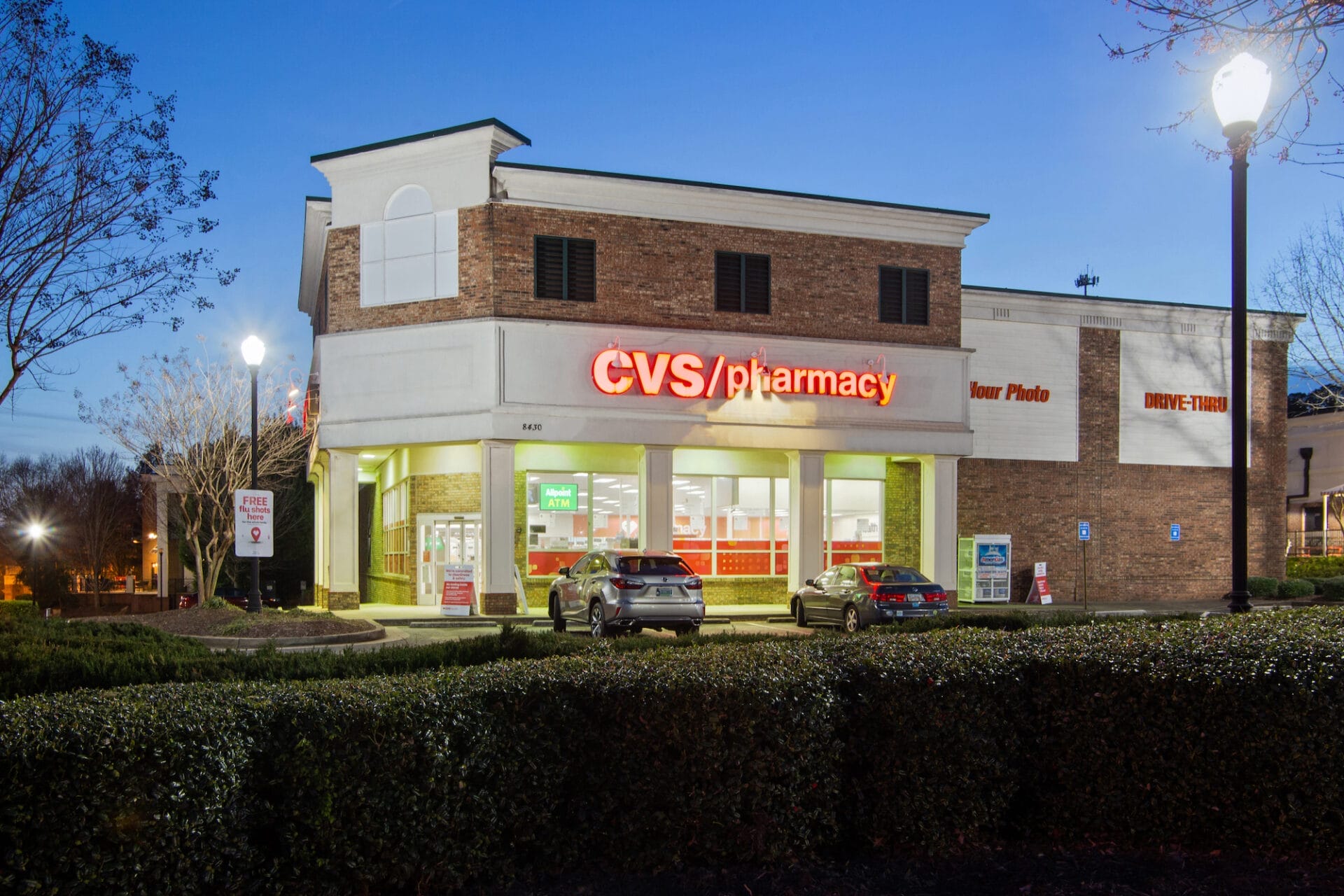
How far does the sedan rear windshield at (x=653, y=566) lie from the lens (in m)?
20.2

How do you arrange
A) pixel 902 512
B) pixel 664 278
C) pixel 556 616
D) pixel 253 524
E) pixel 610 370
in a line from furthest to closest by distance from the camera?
pixel 902 512, pixel 664 278, pixel 610 370, pixel 556 616, pixel 253 524

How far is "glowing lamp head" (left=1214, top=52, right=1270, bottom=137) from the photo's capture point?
8.28 metres

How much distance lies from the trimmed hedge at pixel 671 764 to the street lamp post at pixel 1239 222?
2.49 meters

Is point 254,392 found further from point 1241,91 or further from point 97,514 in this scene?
point 97,514

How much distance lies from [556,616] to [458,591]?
359 cm

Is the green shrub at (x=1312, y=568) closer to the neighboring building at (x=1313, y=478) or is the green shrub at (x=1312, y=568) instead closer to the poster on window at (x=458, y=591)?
the neighboring building at (x=1313, y=478)

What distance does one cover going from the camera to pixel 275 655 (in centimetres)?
801

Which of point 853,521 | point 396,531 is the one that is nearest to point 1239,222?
point 853,521

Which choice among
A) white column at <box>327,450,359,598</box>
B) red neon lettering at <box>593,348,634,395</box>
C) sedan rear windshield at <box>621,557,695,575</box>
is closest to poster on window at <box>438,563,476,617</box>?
white column at <box>327,450,359,598</box>

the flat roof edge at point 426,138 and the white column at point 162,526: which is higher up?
the flat roof edge at point 426,138

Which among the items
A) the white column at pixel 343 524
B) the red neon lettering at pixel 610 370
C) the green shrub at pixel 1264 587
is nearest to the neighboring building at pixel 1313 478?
the green shrub at pixel 1264 587

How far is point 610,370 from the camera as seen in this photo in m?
26.5

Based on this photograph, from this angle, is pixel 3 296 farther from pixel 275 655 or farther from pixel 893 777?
pixel 893 777

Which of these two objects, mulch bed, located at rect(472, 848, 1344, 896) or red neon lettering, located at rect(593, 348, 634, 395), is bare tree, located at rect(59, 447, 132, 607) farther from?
mulch bed, located at rect(472, 848, 1344, 896)
